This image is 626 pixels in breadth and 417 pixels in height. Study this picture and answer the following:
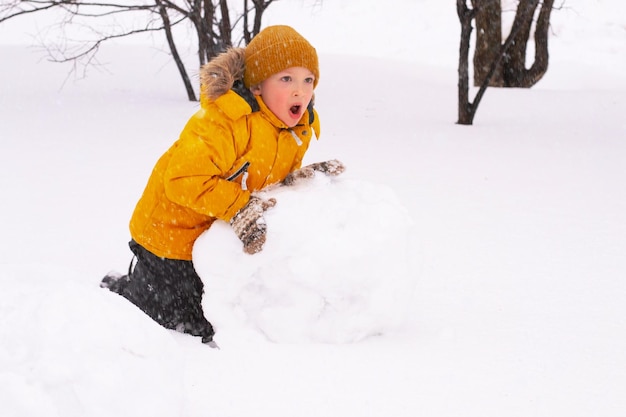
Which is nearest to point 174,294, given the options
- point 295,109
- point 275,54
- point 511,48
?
point 295,109

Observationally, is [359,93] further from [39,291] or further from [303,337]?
[39,291]

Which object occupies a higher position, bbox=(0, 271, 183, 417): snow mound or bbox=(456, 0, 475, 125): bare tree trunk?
bbox=(0, 271, 183, 417): snow mound

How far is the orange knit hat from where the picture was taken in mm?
2457

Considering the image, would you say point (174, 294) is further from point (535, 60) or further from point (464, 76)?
point (535, 60)

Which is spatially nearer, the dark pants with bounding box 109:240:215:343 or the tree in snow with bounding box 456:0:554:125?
the dark pants with bounding box 109:240:215:343

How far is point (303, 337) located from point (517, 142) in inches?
185

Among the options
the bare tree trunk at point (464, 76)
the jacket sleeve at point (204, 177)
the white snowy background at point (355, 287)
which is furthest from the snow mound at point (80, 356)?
the bare tree trunk at point (464, 76)

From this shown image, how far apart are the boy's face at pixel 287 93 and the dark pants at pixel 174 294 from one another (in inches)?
28.8

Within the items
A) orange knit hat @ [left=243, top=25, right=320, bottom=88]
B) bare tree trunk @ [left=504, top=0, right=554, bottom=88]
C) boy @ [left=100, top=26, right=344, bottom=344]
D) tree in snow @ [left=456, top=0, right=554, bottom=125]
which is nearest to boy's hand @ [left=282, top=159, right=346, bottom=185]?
boy @ [left=100, top=26, right=344, bottom=344]

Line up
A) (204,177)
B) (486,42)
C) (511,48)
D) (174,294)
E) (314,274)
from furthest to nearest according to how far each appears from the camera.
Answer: (486,42) → (511,48) → (174,294) → (204,177) → (314,274)

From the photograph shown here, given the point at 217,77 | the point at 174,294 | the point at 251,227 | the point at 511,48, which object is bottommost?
the point at 511,48

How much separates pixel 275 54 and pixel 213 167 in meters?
0.51

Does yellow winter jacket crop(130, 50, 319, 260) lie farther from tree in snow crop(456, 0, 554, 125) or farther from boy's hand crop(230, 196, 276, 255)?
tree in snow crop(456, 0, 554, 125)

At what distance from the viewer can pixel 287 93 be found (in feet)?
8.16
